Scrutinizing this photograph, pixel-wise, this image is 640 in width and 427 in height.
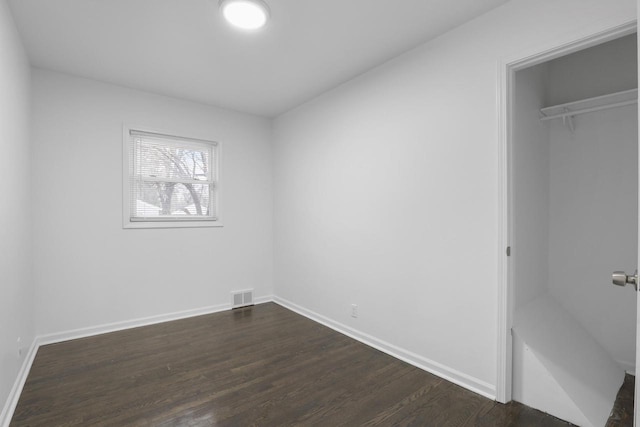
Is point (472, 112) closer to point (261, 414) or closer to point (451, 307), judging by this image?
point (451, 307)

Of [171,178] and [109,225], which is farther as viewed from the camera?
[171,178]

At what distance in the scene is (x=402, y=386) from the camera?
2326 mm

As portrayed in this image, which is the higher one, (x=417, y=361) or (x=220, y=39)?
(x=220, y=39)

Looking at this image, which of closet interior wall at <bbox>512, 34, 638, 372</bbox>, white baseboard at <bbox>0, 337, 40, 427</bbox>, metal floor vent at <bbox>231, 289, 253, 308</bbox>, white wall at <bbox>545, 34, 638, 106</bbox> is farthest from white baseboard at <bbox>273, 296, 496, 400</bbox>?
white baseboard at <bbox>0, 337, 40, 427</bbox>

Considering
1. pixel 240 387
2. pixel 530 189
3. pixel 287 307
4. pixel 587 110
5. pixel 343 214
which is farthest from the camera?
pixel 287 307

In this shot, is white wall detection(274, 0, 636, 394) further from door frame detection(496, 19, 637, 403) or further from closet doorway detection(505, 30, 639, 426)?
closet doorway detection(505, 30, 639, 426)

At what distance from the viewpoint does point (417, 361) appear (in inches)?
104

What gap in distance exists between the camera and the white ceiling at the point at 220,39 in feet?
7.17

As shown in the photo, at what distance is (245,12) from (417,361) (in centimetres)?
287

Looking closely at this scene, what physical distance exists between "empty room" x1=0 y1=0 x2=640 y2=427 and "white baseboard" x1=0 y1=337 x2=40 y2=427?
1.1 inches

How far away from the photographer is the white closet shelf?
228 centimetres

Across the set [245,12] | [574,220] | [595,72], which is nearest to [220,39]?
[245,12]

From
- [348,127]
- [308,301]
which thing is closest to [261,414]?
[308,301]

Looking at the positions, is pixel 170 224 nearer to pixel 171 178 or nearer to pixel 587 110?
pixel 171 178
